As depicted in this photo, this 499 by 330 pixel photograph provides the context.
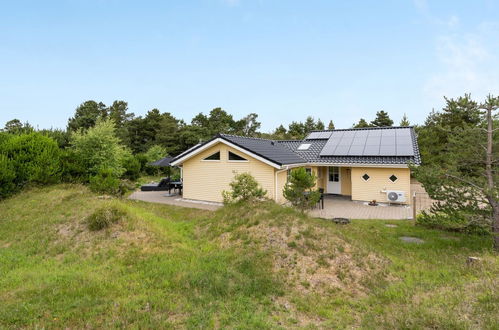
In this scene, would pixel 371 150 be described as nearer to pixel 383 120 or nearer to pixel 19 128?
pixel 383 120

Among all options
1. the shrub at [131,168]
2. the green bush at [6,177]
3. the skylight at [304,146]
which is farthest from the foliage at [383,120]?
the green bush at [6,177]

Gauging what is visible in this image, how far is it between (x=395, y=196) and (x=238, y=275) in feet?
35.2

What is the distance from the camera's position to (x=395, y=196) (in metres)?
12.5

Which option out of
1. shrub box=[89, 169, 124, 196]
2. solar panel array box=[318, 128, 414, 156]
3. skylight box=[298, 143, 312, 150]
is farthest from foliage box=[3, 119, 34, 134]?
solar panel array box=[318, 128, 414, 156]

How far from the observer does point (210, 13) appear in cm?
1462

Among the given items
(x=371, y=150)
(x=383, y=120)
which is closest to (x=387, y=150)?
(x=371, y=150)

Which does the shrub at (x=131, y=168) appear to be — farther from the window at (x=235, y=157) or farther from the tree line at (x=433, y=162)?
the window at (x=235, y=157)

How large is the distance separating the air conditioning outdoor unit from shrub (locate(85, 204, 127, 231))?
39.6 ft

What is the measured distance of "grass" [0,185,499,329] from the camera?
3.61m

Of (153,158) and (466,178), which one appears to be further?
(153,158)

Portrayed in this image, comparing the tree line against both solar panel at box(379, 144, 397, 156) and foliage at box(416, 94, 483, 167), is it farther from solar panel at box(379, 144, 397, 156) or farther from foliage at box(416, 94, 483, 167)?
solar panel at box(379, 144, 397, 156)

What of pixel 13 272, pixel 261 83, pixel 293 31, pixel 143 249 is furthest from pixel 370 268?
pixel 261 83

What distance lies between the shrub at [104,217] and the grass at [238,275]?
0.04 metres

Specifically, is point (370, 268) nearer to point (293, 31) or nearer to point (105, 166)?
point (293, 31)
